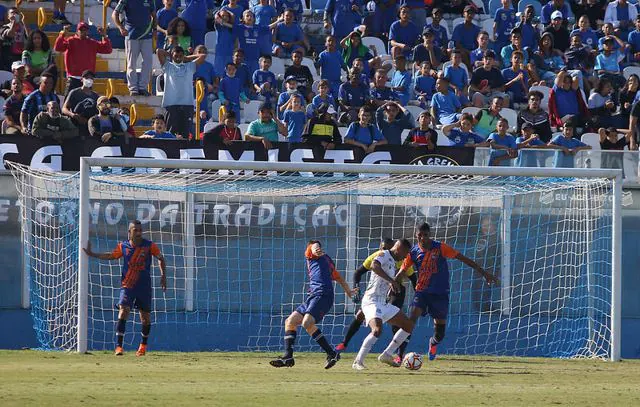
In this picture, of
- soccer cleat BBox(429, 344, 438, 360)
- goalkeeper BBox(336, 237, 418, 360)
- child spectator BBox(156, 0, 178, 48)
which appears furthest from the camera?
child spectator BBox(156, 0, 178, 48)

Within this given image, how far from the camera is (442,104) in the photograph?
2017 centimetres

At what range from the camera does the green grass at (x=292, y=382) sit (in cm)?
1091

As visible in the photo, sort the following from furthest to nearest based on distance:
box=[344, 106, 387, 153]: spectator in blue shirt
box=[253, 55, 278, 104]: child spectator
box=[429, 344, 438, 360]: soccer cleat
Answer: box=[253, 55, 278, 104]: child spectator → box=[344, 106, 387, 153]: spectator in blue shirt → box=[429, 344, 438, 360]: soccer cleat

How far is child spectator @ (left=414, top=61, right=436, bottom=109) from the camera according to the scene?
21219 mm

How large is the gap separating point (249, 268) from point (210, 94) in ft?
12.2

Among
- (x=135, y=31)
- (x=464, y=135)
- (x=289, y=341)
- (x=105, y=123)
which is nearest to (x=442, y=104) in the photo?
(x=464, y=135)

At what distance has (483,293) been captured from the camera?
17.8m

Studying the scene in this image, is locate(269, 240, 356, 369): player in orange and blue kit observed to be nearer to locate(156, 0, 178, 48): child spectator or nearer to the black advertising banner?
the black advertising banner

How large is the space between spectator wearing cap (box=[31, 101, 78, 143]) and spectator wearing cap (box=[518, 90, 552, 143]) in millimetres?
7068

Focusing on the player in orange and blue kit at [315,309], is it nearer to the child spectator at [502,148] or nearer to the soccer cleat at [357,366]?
the soccer cleat at [357,366]

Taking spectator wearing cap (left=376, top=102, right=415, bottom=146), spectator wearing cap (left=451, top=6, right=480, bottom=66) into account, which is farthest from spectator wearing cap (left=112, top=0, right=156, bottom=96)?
spectator wearing cap (left=451, top=6, right=480, bottom=66)

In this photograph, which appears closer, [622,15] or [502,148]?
[502,148]

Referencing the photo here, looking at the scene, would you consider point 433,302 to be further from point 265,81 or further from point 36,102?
A: point 265,81

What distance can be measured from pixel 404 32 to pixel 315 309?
376 inches
